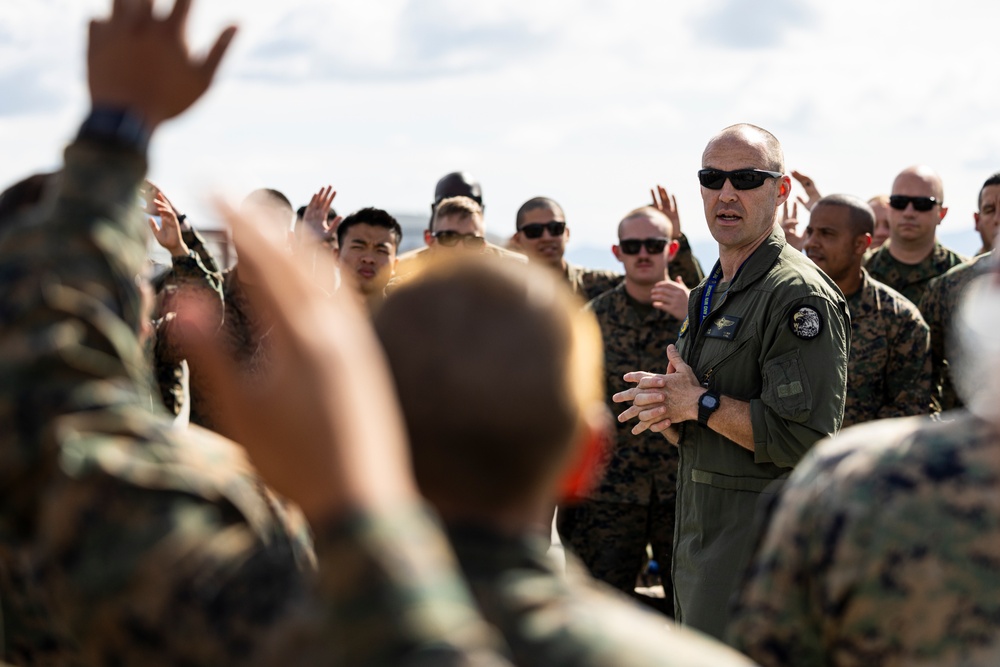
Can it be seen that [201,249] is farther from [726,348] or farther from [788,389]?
[788,389]

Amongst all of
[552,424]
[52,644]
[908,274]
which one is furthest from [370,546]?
[908,274]

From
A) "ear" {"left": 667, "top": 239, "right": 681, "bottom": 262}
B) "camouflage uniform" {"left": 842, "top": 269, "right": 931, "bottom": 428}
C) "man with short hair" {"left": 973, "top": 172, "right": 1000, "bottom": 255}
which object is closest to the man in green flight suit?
"camouflage uniform" {"left": 842, "top": 269, "right": 931, "bottom": 428}

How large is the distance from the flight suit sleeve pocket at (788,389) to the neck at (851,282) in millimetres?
2781

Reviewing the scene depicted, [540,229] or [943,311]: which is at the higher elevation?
[540,229]

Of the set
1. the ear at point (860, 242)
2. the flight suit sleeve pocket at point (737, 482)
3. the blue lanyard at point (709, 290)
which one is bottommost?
the flight suit sleeve pocket at point (737, 482)

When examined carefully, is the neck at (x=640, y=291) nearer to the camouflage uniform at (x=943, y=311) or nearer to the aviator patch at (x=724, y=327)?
the camouflage uniform at (x=943, y=311)

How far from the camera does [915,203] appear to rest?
850 centimetres

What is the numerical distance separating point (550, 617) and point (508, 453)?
195 mm

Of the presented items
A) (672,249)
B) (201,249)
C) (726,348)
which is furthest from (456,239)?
(726,348)

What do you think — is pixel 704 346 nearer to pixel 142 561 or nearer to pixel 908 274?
pixel 142 561

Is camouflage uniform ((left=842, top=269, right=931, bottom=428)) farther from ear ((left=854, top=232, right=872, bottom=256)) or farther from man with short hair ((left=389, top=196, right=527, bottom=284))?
man with short hair ((left=389, top=196, right=527, bottom=284))

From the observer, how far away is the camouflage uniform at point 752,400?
14.0 feet

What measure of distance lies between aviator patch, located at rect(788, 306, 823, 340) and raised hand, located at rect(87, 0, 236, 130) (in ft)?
10.3

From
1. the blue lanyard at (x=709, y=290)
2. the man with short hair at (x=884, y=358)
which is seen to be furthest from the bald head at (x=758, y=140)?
the man with short hair at (x=884, y=358)
